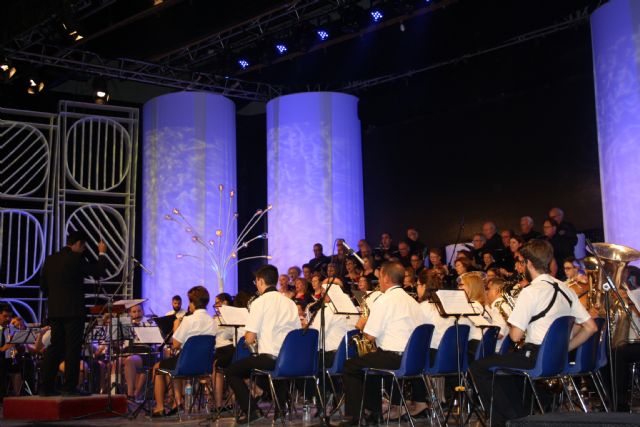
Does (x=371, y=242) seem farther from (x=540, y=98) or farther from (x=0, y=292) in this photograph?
(x=0, y=292)

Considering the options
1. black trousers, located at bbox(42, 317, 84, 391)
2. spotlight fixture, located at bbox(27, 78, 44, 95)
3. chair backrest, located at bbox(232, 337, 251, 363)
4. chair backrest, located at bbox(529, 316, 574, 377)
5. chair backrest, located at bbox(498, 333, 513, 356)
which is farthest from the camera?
spotlight fixture, located at bbox(27, 78, 44, 95)

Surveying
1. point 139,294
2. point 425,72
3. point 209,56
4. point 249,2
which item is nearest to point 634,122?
point 425,72

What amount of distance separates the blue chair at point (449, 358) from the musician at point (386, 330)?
27 centimetres

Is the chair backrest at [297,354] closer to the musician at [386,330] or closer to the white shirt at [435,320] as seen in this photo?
the musician at [386,330]

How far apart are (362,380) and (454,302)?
1.03m

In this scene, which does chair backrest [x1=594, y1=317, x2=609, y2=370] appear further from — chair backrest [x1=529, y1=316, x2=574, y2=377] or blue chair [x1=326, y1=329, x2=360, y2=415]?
blue chair [x1=326, y1=329, x2=360, y2=415]

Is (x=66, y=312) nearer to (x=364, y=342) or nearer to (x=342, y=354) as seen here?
(x=342, y=354)

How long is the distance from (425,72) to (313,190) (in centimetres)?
271

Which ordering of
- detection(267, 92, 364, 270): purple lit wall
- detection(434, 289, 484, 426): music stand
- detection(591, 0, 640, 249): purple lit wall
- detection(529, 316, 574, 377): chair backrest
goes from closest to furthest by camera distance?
detection(529, 316, 574, 377): chair backrest, detection(434, 289, 484, 426): music stand, detection(591, 0, 640, 249): purple lit wall, detection(267, 92, 364, 270): purple lit wall

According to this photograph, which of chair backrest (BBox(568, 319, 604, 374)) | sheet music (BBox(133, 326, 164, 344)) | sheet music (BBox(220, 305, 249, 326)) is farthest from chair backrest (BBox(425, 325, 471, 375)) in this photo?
sheet music (BBox(133, 326, 164, 344))

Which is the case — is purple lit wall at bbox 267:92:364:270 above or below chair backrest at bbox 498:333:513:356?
above

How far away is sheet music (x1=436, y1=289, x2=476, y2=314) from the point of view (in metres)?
6.23

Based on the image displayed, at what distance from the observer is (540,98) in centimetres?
1249

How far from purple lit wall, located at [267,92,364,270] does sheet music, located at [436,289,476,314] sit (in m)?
7.19
